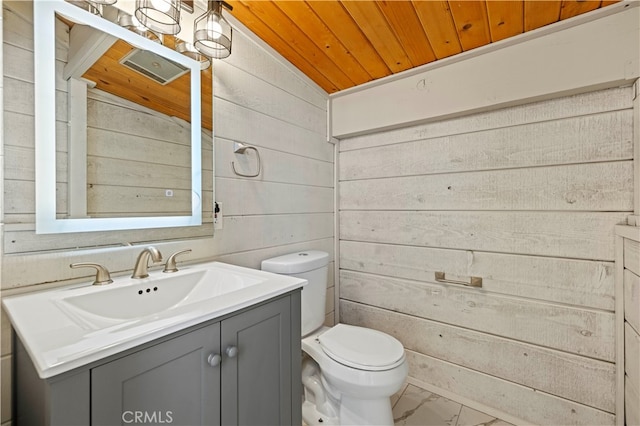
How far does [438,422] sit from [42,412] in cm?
169

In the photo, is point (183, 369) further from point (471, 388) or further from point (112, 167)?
point (471, 388)

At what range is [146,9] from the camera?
110 centimetres

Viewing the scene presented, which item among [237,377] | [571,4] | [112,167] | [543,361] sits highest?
[571,4]

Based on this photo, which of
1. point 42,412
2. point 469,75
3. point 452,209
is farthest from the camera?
point 452,209

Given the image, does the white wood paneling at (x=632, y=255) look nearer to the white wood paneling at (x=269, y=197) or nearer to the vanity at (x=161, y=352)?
the vanity at (x=161, y=352)

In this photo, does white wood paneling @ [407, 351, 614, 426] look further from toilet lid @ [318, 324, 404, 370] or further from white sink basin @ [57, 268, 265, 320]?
white sink basin @ [57, 268, 265, 320]

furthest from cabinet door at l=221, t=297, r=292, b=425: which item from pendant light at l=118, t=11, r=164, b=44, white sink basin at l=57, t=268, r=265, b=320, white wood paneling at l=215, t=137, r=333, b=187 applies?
pendant light at l=118, t=11, r=164, b=44

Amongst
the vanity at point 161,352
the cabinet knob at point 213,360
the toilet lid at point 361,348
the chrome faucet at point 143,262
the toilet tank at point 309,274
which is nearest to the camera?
the vanity at point 161,352

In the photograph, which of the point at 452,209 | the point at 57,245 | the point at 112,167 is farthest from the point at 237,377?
the point at 452,209

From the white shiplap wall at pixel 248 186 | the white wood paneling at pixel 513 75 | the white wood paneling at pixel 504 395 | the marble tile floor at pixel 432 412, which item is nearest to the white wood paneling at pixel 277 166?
the white shiplap wall at pixel 248 186

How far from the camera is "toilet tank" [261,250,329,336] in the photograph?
153 centimetres

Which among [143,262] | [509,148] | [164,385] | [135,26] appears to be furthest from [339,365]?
[135,26]

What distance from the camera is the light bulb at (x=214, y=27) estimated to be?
4.05 ft

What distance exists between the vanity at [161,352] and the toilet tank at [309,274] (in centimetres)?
37
